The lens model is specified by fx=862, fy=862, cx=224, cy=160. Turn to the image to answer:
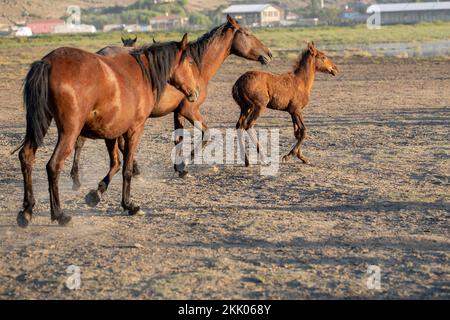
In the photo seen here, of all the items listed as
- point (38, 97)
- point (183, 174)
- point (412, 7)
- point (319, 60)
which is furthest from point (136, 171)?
point (412, 7)

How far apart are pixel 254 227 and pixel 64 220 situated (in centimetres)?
188

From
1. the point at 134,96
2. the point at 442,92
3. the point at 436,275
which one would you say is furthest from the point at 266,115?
the point at 436,275

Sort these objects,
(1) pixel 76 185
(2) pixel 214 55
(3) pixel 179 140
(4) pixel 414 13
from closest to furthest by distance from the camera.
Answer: (1) pixel 76 185, (2) pixel 214 55, (3) pixel 179 140, (4) pixel 414 13

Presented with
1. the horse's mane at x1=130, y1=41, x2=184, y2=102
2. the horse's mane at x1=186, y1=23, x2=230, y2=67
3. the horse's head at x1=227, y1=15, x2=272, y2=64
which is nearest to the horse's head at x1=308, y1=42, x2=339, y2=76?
the horse's head at x1=227, y1=15, x2=272, y2=64

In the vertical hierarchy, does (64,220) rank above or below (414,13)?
above

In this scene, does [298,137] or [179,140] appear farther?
[298,137]

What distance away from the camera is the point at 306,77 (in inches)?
509

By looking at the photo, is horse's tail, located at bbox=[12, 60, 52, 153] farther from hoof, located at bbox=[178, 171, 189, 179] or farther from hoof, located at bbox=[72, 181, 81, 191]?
hoof, located at bbox=[178, 171, 189, 179]

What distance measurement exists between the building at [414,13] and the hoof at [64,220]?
9530 centimetres

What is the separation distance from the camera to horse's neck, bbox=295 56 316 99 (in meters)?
12.8

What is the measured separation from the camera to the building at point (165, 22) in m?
116

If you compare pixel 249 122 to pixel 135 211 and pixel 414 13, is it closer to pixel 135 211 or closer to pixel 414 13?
pixel 135 211

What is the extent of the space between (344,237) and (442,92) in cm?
1566

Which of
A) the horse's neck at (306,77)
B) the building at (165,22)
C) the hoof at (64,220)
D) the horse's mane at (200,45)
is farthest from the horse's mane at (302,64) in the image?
the building at (165,22)
